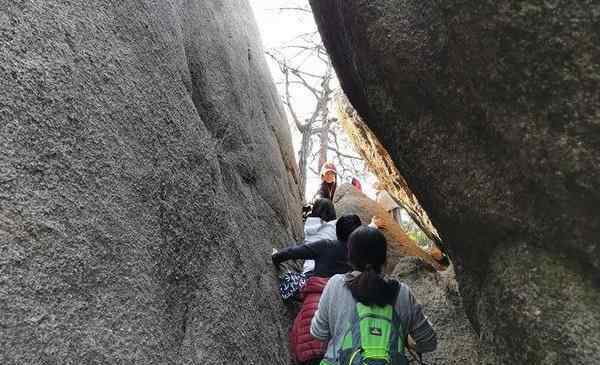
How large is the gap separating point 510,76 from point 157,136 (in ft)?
8.04

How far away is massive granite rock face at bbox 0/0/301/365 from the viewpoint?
223 centimetres

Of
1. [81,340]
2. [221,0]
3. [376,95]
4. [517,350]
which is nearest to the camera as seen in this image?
[81,340]

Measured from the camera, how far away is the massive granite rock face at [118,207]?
223 centimetres

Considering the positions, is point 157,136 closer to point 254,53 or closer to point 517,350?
point 517,350

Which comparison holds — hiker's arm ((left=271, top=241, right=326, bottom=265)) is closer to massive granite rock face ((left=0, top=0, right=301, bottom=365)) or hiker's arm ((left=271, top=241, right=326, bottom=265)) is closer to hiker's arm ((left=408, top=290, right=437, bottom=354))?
→ massive granite rock face ((left=0, top=0, right=301, bottom=365))

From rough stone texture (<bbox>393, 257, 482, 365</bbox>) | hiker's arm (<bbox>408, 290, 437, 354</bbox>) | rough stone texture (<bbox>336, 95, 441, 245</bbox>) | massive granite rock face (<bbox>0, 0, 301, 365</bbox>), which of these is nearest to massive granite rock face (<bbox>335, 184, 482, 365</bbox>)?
rough stone texture (<bbox>393, 257, 482, 365</bbox>)

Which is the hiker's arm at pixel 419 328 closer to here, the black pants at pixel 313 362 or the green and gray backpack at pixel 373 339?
the green and gray backpack at pixel 373 339

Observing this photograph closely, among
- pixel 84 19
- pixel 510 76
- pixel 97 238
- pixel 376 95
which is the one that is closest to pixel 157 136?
pixel 84 19

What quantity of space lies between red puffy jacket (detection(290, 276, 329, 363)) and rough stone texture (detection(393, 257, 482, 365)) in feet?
5.64

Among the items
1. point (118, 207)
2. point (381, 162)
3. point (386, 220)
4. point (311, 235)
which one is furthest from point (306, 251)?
point (386, 220)

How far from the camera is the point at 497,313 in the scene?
3.28 meters

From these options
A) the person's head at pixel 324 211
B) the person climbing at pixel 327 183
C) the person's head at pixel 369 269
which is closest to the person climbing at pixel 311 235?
the person's head at pixel 324 211

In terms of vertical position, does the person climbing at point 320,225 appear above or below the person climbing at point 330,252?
below

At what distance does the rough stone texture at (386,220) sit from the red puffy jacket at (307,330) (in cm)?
327
